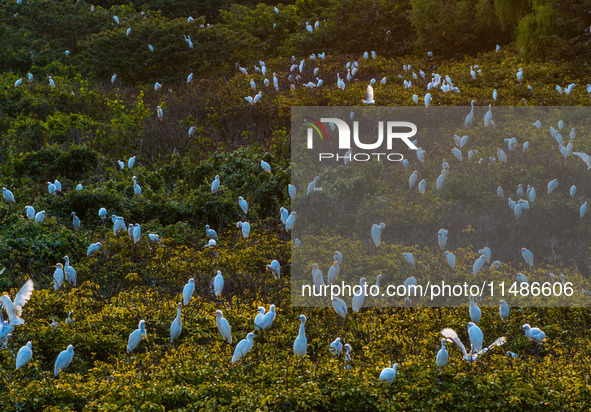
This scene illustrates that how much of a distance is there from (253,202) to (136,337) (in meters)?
5.40

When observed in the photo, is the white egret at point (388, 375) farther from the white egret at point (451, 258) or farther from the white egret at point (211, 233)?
the white egret at point (211, 233)

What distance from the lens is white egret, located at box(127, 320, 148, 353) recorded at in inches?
260

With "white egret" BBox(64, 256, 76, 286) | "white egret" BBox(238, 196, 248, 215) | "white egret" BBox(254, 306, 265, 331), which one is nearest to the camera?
"white egret" BBox(254, 306, 265, 331)

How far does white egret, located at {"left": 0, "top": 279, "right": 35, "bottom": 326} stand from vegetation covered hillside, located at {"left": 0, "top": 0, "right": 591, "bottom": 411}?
87 mm

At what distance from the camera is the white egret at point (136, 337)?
21.7 feet

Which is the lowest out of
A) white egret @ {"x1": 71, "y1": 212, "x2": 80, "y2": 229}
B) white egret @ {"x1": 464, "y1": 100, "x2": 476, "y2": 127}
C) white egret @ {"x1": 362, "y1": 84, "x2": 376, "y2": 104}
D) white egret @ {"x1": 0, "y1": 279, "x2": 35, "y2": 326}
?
white egret @ {"x1": 71, "y1": 212, "x2": 80, "y2": 229}

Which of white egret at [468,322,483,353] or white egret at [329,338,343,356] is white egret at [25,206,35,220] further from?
white egret at [468,322,483,353]

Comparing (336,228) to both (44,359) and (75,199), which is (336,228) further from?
(44,359)

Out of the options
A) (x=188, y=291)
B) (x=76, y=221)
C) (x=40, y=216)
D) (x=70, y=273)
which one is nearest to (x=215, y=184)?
(x=76, y=221)

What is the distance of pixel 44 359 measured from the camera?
6.83 metres

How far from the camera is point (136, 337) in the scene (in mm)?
6629

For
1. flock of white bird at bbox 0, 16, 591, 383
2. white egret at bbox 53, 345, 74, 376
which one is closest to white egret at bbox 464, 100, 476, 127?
flock of white bird at bbox 0, 16, 591, 383

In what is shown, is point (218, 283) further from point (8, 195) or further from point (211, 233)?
point (8, 195)

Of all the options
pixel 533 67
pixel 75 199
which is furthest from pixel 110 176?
pixel 533 67
